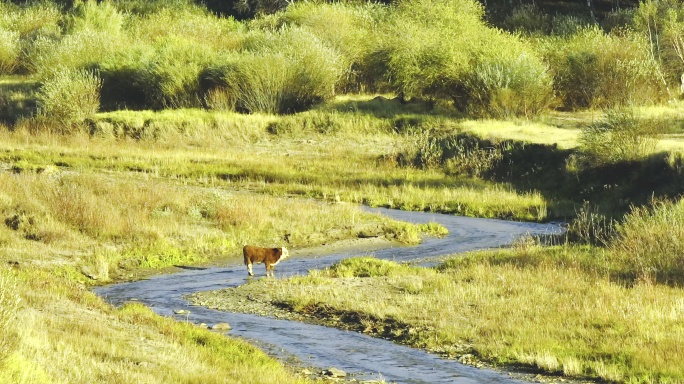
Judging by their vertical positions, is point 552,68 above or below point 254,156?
above

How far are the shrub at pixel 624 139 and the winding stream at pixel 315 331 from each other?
8.77m

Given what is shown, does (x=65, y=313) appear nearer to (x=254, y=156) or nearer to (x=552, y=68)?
(x=254, y=156)

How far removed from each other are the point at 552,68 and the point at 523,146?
57.9ft

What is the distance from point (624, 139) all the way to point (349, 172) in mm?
11879

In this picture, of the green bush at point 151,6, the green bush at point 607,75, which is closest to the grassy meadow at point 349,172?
the green bush at point 607,75

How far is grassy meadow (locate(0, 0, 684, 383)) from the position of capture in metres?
17.6

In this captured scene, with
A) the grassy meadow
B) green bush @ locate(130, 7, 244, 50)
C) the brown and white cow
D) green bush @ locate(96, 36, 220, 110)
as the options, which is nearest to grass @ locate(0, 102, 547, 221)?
the grassy meadow

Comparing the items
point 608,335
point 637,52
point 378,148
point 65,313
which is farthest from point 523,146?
point 65,313

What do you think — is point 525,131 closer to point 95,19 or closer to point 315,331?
point 315,331

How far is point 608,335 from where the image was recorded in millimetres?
18078

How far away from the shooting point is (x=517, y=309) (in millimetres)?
20203

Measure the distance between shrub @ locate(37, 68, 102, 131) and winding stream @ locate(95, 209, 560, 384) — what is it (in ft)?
96.6

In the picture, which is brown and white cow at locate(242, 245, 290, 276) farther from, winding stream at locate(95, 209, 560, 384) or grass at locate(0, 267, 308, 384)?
grass at locate(0, 267, 308, 384)

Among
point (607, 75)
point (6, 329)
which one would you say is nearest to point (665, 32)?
point (607, 75)
